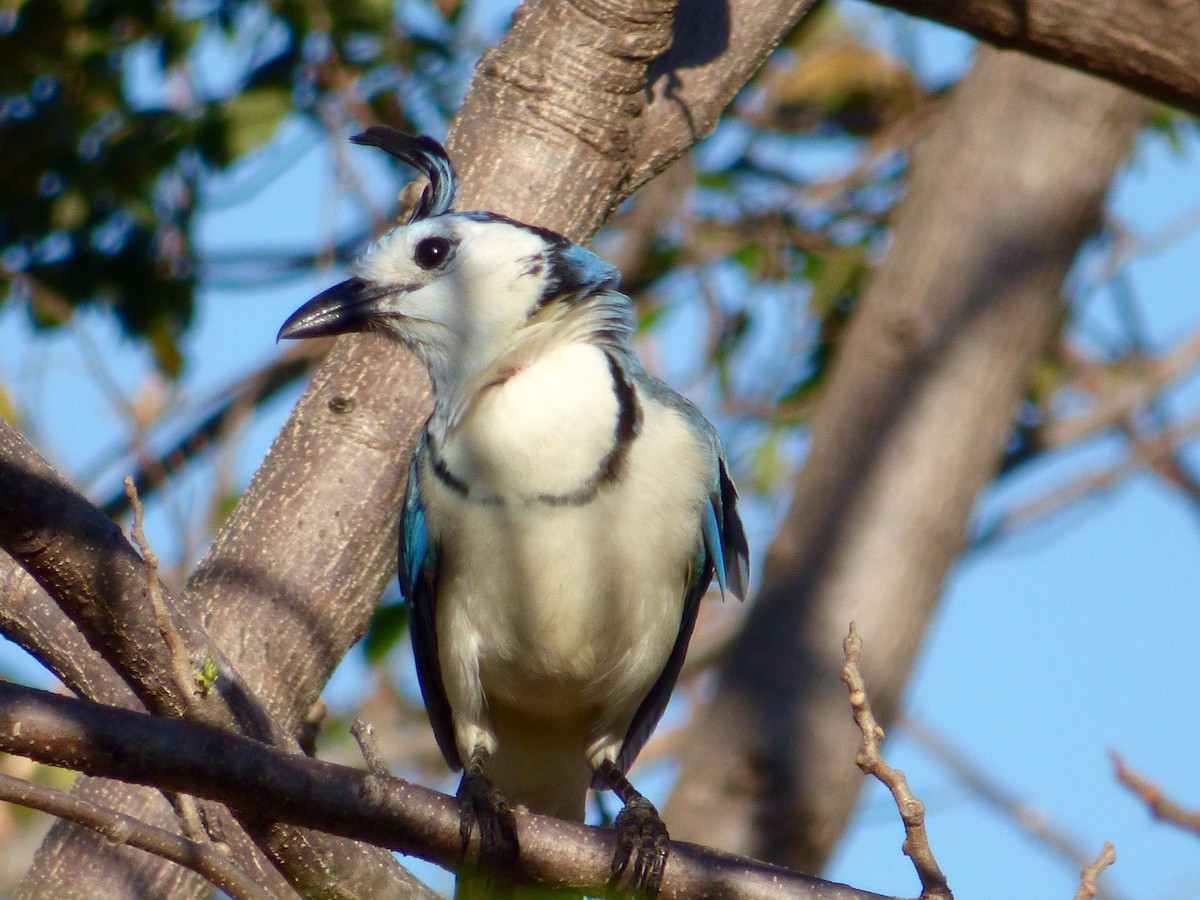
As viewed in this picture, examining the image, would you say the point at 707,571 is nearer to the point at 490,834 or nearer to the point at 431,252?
the point at 431,252

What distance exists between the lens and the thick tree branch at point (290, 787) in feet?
7.01

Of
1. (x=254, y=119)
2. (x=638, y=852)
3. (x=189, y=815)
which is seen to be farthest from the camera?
(x=254, y=119)

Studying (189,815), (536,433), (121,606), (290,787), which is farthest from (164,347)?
(290,787)

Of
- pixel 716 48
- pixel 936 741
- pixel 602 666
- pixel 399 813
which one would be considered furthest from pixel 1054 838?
pixel 399 813

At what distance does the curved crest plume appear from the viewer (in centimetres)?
393

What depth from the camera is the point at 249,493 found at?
3.82m

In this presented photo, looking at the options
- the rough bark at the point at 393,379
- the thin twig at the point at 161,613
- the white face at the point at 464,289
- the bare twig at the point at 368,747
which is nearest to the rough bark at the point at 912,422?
the rough bark at the point at 393,379

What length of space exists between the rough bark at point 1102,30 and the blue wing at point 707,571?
141 cm

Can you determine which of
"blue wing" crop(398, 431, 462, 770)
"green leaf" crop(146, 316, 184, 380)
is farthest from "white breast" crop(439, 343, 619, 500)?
"green leaf" crop(146, 316, 184, 380)

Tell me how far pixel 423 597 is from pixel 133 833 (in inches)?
68.2

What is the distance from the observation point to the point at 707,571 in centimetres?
394

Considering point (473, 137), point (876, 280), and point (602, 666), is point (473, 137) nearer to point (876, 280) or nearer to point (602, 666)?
point (602, 666)

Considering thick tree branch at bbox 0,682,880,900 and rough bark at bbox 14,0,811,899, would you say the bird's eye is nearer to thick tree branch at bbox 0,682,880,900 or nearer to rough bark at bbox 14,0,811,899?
rough bark at bbox 14,0,811,899

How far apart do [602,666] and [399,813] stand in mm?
1340
